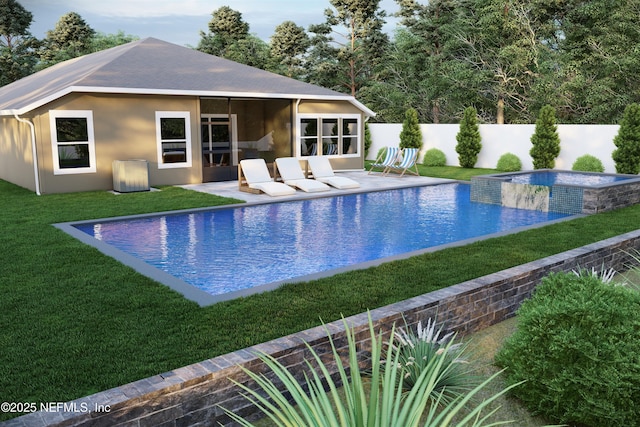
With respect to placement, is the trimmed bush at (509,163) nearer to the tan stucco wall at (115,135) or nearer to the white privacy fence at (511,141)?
the white privacy fence at (511,141)

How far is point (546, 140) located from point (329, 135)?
7.50m

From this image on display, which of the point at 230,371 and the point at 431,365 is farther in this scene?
the point at 431,365

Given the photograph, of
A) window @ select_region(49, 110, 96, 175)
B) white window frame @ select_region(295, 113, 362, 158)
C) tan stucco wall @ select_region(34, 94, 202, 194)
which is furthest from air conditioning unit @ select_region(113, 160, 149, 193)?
white window frame @ select_region(295, 113, 362, 158)

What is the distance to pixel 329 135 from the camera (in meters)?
19.4

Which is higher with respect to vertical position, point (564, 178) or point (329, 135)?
point (329, 135)

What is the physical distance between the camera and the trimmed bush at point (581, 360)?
139 inches

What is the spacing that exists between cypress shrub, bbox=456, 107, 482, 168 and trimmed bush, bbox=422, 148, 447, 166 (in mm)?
1162

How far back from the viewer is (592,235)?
8711 millimetres

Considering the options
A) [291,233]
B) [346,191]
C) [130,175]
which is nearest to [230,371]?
[291,233]

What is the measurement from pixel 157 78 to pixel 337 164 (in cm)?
680

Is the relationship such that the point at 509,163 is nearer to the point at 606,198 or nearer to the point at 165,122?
the point at 606,198

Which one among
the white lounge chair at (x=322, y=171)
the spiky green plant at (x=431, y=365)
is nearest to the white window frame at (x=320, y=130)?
the white lounge chair at (x=322, y=171)

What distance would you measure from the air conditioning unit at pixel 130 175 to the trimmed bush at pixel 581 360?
11.9 m

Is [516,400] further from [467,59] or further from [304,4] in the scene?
[304,4]
